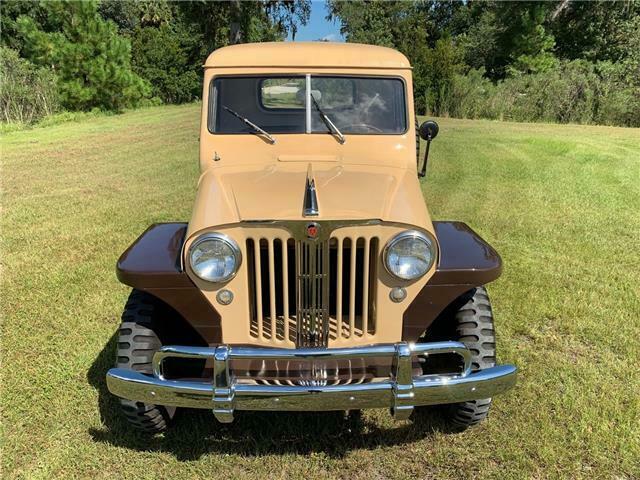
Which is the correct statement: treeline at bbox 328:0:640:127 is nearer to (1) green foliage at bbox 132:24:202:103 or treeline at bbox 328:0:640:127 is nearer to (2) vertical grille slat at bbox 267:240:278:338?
(1) green foliage at bbox 132:24:202:103

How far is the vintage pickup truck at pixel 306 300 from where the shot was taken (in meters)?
2.13

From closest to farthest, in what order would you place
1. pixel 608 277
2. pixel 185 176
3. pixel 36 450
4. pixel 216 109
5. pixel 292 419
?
pixel 36 450 < pixel 292 419 < pixel 216 109 < pixel 608 277 < pixel 185 176

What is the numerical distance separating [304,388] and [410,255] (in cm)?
74

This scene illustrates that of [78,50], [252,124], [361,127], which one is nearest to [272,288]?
[252,124]

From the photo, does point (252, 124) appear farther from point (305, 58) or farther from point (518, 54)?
point (518, 54)

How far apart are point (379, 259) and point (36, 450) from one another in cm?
203

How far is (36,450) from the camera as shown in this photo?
Answer: 267 centimetres

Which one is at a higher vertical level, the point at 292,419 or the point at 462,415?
the point at 462,415

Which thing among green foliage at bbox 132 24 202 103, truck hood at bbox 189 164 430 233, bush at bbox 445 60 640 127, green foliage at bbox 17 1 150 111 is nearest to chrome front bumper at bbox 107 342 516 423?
truck hood at bbox 189 164 430 233

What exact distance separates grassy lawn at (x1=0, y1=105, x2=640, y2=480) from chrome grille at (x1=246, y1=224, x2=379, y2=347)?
27.5 inches

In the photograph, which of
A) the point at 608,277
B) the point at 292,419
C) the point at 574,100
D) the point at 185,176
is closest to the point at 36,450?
the point at 292,419

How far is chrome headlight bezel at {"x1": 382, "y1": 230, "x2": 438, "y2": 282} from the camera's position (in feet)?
7.45

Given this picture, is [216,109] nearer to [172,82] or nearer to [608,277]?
[608,277]

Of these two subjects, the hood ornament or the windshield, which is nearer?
the hood ornament
